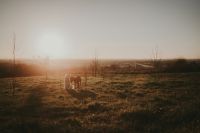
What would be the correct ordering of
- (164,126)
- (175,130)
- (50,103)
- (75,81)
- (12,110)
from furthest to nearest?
1. (75,81)
2. (50,103)
3. (12,110)
4. (164,126)
5. (175,130)

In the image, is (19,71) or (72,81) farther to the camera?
(19,71)

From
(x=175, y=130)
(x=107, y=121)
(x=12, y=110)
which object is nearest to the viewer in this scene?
(x=175, y=130)

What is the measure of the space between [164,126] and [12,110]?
11.2 meters

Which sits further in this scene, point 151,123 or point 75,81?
point 75,81

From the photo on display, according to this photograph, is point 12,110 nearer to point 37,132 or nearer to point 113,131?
point 37,132

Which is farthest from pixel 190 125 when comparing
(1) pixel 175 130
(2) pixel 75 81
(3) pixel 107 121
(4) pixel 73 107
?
(2) pixel 75 81

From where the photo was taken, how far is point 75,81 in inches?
1101

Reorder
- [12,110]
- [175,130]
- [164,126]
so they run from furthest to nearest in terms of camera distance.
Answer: [12,110]
[164,126]
[175,130]

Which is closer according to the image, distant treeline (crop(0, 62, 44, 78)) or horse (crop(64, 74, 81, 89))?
horse (crop(64, 74, 81, 89))

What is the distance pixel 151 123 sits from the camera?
38.0 feet

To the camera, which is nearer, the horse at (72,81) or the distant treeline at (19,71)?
the horse at (72,81)

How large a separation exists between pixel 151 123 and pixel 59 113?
6.63 metres

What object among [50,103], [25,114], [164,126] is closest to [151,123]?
[164,126]

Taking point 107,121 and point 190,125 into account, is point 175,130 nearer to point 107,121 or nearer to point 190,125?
point 190,125
